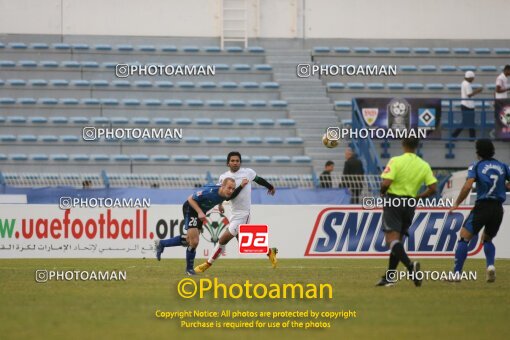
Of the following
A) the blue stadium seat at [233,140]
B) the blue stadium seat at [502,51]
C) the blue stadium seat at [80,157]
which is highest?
the blue stadium seat at [502,51]

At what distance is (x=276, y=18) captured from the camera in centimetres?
3191

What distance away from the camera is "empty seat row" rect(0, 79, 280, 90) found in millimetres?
29422

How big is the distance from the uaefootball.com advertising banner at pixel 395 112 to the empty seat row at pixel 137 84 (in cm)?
363

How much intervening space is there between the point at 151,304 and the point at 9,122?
58.4 ft

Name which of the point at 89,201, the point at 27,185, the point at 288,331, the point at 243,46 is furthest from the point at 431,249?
the point at 288,331

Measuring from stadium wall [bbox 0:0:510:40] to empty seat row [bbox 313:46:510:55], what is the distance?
0.42m

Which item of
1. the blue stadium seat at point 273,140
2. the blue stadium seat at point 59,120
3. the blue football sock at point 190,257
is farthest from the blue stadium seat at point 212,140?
the blue football sock at point 190,257

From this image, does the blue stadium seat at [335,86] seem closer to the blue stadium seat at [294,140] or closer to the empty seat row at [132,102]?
the empty seat row at [132,102]

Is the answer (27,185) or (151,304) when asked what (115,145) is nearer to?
(27,185)

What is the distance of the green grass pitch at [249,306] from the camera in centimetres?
959

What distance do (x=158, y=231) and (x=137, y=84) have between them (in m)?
7.16

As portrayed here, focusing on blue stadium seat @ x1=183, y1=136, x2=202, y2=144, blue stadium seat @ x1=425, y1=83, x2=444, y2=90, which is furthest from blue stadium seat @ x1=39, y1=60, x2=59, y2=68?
blue stadium seat @ x1=425, y1=83, x2=444, y2=90

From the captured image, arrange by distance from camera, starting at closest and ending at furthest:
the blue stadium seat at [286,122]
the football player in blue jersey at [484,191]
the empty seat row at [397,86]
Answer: the football player in blue jersey at [484,191]
the blue stadium seat at [286,122]
the empty seat row at [397,86]

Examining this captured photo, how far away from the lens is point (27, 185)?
2420 cm
